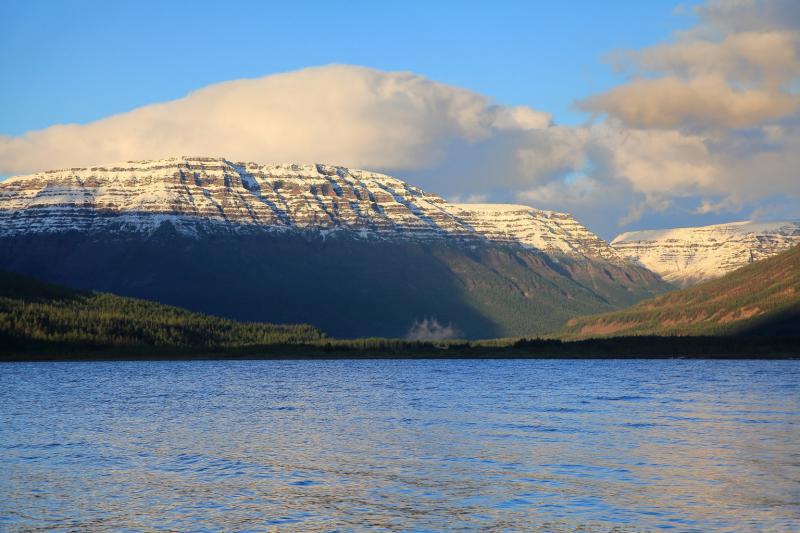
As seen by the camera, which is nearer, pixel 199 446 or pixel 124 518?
pixel 124 518

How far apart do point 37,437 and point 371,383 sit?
98.9m

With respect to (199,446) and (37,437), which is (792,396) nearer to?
(199,446)

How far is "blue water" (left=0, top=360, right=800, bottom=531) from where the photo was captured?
55969 mm

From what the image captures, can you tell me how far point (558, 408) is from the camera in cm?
12006

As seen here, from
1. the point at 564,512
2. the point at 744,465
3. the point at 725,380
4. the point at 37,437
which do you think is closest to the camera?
the point at 564,512

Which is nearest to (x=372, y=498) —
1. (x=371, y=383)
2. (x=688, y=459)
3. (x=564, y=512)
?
(x=564, y=512)

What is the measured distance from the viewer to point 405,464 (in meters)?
74.1

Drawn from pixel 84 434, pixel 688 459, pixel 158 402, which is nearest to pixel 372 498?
pixel 688 459

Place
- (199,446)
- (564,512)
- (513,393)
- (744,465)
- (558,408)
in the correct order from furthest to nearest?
1. (513,393)
2. (558,408)
3. (199,446)
4. (744,465)
5. (564,512)

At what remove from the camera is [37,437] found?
93.4 metres

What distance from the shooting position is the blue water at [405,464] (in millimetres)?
55969

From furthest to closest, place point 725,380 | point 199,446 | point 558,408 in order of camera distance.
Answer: point 725,380 → point 558,408 → point 199,446

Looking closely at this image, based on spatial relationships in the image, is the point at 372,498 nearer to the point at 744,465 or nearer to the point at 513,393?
the point at 744,465

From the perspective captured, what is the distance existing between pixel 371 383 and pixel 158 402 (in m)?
56.9
